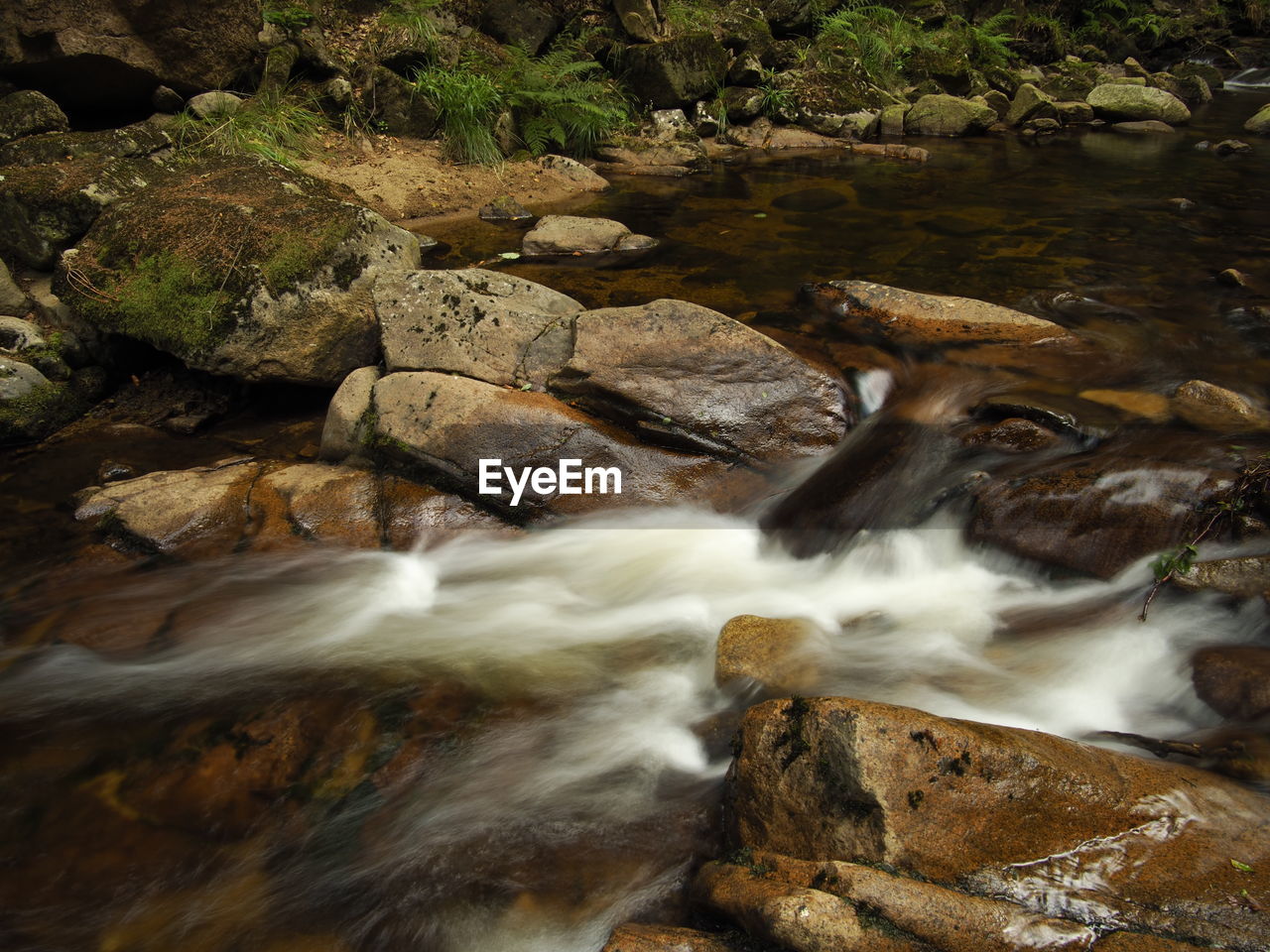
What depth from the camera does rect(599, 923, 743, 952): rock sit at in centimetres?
203

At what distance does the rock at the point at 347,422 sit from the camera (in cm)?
484

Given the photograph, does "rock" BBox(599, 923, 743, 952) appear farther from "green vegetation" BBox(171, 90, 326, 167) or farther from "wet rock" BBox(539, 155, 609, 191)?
"wet rock" BBox(539, 155, 609, 191)

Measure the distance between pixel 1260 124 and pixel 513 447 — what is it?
16.2m

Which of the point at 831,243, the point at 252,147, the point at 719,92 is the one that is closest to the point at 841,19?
the point at 719,92

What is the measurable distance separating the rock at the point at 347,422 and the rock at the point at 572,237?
12.5 ft

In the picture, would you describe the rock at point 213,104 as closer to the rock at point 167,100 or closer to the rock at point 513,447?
the rock at point 167,100

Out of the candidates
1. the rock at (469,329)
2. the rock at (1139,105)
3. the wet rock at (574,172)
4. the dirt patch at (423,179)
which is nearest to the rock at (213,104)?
the dirt patch at (423,179)

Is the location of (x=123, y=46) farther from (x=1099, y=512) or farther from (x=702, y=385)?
(x=1099, y=512)

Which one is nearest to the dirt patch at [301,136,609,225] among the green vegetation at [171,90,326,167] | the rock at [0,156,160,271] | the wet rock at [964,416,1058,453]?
the green vegetation at [171,90,326,167]

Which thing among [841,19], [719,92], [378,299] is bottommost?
[378,299]

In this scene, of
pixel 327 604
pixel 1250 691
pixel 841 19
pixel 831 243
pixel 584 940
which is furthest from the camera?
pixel 841 19

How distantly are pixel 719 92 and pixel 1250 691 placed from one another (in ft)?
45.2

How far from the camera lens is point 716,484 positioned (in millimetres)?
4828

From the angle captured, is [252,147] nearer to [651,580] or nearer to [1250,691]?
[651,580]
